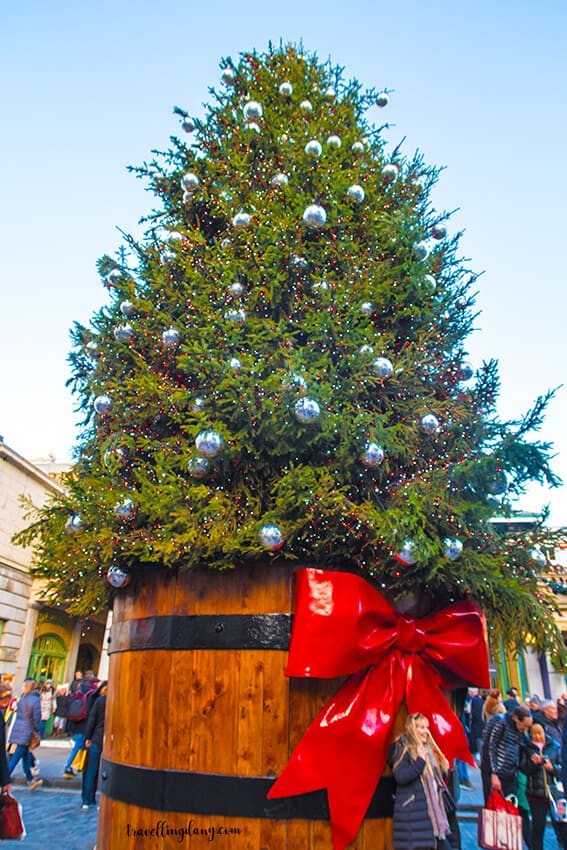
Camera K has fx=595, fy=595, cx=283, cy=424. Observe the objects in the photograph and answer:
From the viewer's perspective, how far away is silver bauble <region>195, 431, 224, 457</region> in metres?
3.94

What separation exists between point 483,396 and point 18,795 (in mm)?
9276

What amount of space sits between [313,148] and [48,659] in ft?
70.1

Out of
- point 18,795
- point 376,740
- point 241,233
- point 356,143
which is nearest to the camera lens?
point 376,740

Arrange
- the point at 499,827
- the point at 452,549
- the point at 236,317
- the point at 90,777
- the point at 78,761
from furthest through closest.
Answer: the point at 78,761 → the point at 90,777 → the point at 499,827 → the point at 236,317 → the point at 452,549

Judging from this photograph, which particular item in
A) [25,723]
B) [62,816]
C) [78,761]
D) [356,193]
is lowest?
[62,816]

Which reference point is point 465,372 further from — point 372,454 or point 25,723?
point 25,723

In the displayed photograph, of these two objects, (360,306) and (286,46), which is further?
(286,46)

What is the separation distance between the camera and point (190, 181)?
5.40m

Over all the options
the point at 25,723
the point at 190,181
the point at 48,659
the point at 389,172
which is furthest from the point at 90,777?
the point at 48,659

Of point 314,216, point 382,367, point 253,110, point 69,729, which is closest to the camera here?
point 382,367

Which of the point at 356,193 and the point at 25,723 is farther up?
the point at 356,193

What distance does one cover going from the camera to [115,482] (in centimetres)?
452

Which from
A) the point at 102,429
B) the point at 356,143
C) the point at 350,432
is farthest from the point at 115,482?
the point at 356,143

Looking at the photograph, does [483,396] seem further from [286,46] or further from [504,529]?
[286,46]
